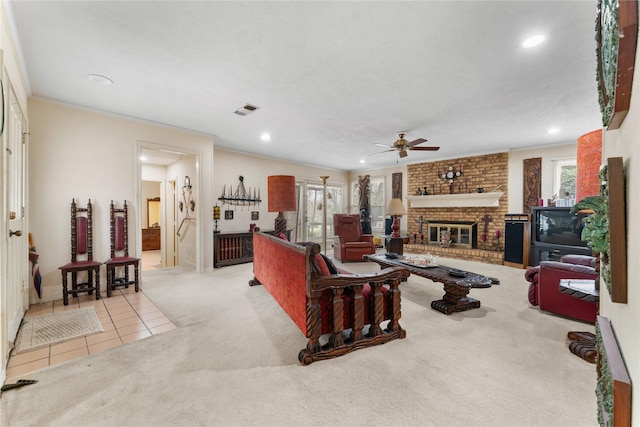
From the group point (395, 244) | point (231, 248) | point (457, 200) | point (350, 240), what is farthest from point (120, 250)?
point (457, 200)

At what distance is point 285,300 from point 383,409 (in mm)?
1256

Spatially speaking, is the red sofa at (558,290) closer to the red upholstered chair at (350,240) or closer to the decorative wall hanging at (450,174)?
the red upholstered chair at (350,240)

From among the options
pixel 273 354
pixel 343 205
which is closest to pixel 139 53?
pixel 273 354

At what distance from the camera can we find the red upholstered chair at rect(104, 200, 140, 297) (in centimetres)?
366

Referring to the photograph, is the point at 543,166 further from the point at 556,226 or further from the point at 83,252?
the point at 83,252

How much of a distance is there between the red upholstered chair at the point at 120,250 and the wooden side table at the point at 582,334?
4.81 meters

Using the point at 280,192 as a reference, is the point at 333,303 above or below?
below

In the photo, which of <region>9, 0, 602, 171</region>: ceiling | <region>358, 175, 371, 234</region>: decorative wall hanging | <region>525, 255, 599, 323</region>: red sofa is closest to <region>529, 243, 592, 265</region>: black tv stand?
<region>525, 255, 599, 323</region>: red sofa

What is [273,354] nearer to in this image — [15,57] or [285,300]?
[285,300]

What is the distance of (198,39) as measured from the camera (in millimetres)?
2139

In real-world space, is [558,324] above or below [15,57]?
below

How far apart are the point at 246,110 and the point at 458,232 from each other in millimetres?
5657

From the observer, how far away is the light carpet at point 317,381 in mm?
1492

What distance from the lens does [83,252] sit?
3.50 m
